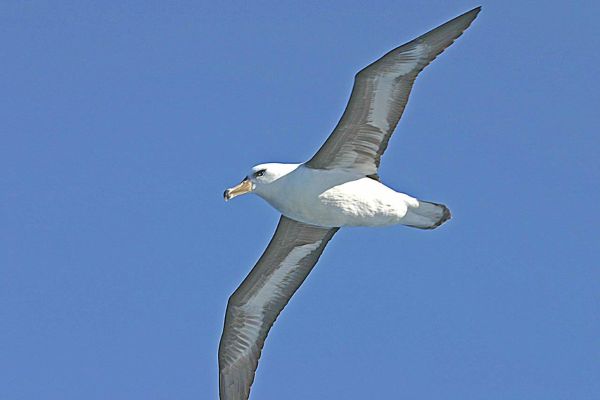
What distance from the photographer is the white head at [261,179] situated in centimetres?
1605

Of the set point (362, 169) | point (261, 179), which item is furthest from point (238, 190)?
point (362, 169)

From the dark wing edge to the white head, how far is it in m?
0.36

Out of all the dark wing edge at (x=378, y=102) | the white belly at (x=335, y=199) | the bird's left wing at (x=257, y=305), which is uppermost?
the dark wing edge at (x=378, y=102)

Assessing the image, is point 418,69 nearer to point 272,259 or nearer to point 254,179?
point 254,179

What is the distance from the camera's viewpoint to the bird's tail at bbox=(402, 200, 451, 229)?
16328 millimetres

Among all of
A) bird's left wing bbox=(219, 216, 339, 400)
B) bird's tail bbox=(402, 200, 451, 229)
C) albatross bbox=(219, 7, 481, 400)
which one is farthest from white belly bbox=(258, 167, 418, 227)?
bird's left wing bbox=(219, 216, 339, 400)

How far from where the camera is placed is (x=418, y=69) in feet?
50.8

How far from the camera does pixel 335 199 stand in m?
15.9

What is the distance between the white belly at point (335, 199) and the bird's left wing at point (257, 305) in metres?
1.56

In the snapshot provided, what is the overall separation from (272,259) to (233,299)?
82cm

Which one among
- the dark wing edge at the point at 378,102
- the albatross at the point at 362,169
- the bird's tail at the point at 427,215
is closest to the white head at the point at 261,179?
the albatross at the point at 362,169

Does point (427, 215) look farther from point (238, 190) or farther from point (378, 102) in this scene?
point (238, 190)

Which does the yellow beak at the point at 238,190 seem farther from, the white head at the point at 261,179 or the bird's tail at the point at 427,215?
the bird's tail at the point at 427,215

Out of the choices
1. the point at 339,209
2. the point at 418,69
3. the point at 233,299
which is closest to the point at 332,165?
the point at 339,209
